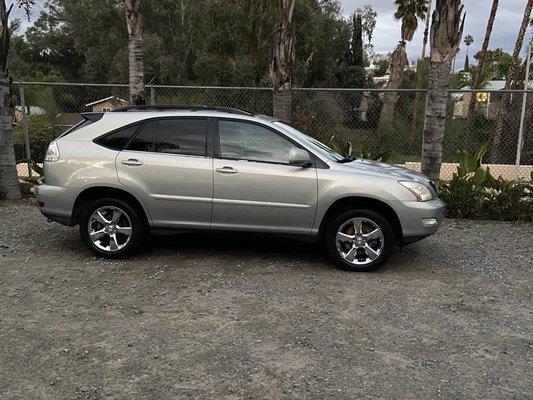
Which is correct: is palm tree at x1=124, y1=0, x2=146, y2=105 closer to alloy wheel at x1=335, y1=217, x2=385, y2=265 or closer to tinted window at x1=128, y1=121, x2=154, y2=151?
tinted window at x1=128, y1=121, x2=154, y2=151

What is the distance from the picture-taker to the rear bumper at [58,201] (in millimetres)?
5863

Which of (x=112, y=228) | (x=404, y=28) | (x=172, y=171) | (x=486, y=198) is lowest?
(x=486, y=198)

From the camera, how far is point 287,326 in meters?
4.34

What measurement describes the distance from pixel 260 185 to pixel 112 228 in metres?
1.75

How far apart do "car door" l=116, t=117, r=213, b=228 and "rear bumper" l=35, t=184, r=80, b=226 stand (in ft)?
2.06

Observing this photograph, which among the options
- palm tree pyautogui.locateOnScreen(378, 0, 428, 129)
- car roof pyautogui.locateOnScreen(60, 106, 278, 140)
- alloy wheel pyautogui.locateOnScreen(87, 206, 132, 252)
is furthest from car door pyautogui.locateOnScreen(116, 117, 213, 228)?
palm tree pyautogui.locateOnScreen(378, 0, 428, 129)

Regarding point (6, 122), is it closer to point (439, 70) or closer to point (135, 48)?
point (135, 48)

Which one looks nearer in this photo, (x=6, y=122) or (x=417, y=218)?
(x=417, y=218)

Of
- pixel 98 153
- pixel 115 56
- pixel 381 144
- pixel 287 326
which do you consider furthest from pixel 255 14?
pixel 287 326

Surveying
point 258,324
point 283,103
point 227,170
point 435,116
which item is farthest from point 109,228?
point 435,116

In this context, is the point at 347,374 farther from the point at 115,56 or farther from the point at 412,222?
the point at 115,56

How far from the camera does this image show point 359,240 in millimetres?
5672

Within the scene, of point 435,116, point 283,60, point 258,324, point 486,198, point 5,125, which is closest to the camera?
point 258,324

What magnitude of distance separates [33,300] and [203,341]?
71.7 inches
